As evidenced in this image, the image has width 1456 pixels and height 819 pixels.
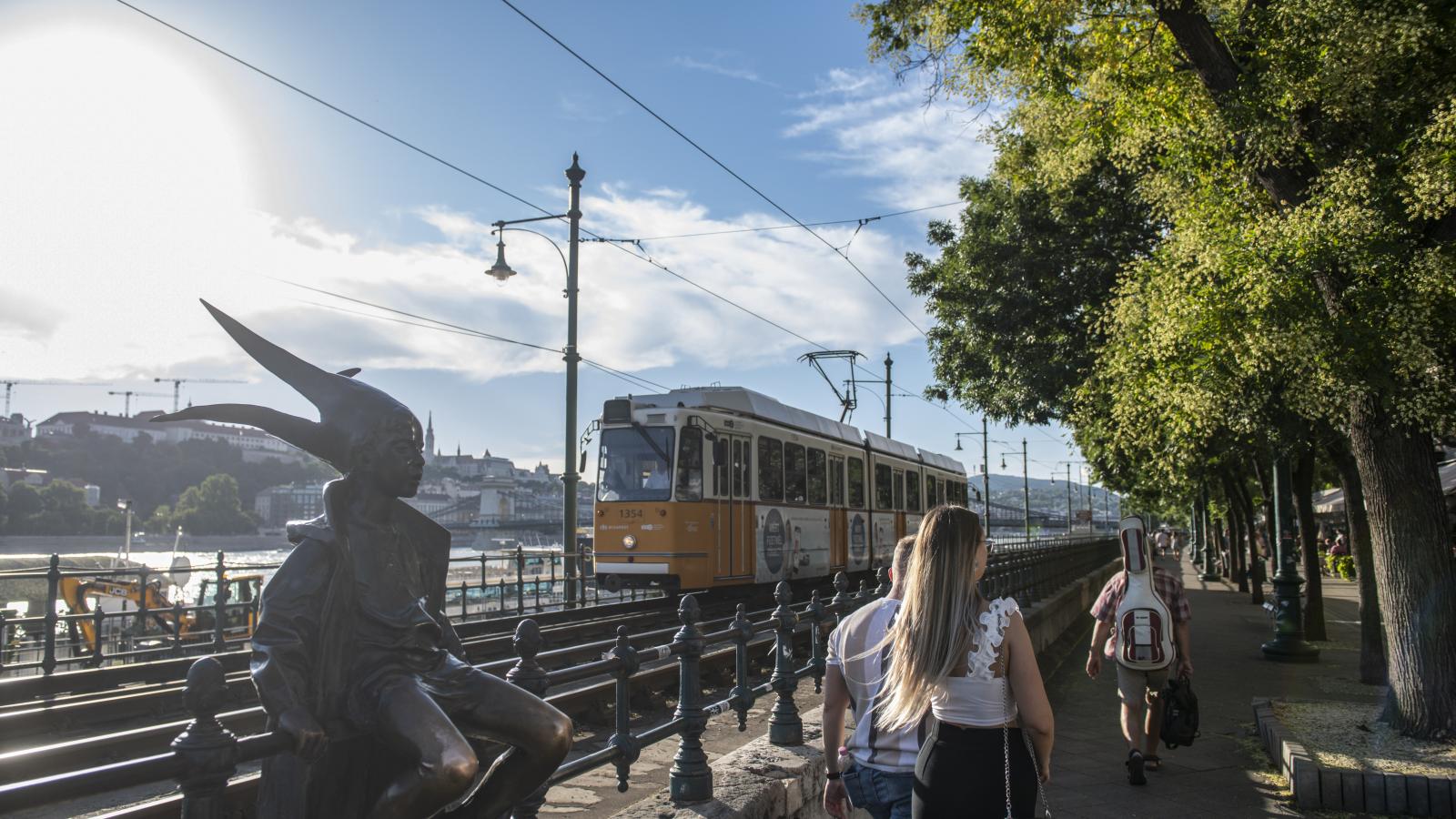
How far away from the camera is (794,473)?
57.6ft

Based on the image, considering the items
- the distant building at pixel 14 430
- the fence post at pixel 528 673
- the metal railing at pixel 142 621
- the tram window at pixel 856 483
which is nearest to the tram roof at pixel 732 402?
the tram window at pixel 856 483

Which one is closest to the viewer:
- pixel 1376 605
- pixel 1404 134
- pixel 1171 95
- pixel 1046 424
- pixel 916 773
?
pixel 916 773

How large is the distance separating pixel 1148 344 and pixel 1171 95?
86.5 inches

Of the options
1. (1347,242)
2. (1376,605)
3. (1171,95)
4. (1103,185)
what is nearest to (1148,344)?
(1347,242)

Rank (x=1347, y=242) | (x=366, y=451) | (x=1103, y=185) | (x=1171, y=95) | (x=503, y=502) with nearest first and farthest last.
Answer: (x=366, y=451), (x=1347, y=242), (x=1171, y=95), (x=1103, y=185), (x=503, y=502)

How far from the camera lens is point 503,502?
47.2 meters

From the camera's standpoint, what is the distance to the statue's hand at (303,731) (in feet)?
7.92

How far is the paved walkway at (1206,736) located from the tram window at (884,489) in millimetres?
7135

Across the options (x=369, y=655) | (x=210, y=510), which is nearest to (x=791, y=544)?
(x=369, y=655)

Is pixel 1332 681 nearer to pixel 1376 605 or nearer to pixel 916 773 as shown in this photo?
pixel 1376 605

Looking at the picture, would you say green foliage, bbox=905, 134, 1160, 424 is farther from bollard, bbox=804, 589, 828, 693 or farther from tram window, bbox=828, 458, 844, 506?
bollard, bbox=804, 589, 828, 693

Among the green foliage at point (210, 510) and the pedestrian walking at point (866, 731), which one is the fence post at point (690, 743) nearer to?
the pedestrian walking at point (866, 731)

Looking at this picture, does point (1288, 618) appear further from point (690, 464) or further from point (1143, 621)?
point (690, 464)

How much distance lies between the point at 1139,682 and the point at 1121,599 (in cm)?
55
